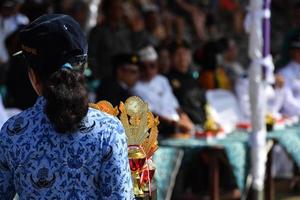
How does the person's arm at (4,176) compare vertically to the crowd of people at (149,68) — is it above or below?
below

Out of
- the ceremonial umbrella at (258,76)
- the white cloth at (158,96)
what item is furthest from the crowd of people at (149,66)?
the ceremonial umbrella at (258,76)

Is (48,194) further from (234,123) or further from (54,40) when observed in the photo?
(234,123)

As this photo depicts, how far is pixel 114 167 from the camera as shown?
A: 2.94 metres

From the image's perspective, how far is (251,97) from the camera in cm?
771

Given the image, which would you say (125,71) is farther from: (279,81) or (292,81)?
(292,81)

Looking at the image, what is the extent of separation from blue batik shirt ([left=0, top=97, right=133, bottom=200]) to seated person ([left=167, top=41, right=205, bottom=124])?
556cm

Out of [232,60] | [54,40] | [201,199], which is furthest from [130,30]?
[54,40]

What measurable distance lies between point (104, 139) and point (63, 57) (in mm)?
291

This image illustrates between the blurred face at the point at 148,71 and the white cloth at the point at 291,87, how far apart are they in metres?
1.61

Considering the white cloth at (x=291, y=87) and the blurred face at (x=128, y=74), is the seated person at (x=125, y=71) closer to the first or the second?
the blurred face at (x=128, y=74)

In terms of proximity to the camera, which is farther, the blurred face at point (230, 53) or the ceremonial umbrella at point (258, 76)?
the blurred face at point (230, 53)

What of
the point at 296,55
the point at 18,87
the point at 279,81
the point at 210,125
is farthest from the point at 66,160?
the point at 296,55

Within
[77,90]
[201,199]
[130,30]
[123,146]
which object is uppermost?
[130,30]

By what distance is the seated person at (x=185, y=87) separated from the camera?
28.1ft
